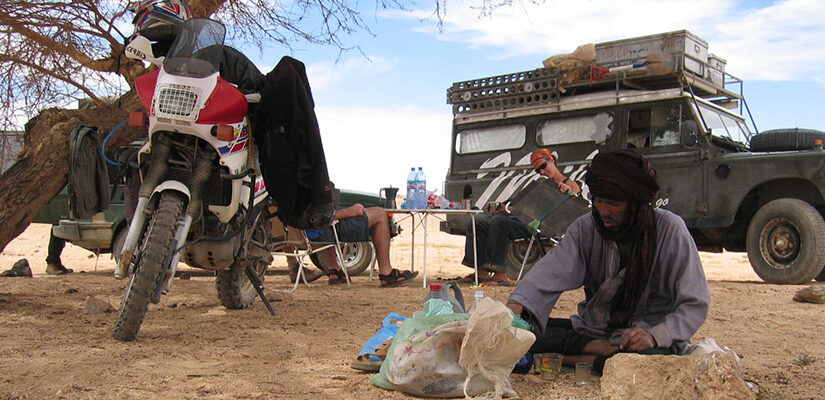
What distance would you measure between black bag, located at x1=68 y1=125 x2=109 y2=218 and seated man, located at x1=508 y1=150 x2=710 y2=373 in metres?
2.83

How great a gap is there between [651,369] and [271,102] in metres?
2.52

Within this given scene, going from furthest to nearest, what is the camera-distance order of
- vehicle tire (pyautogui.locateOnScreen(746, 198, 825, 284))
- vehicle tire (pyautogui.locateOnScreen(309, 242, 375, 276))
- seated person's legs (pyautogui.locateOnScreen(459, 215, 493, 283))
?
vehicle tire (pyautogui.locateOnScreen(309, 242, 375, 276))
seated person's legs (pyautogui.locateOnScreen(459, 215, 493, 283))
vehicle tire (pyautogui.locateOnScreen(746, 198, 825, 284))

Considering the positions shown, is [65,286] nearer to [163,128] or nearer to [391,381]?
[163,128]

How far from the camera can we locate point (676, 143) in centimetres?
806

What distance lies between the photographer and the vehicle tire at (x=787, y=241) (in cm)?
707

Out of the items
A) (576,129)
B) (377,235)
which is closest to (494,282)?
(377,235)

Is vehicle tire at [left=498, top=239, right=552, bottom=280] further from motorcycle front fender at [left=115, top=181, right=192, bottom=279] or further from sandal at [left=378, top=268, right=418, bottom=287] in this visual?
motorcycle front fender at [left=115, top=181, right=192, bottom=279]

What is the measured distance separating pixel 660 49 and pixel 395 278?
13.2ft

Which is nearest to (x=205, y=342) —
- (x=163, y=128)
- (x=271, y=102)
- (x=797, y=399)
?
(x=163, y=128)

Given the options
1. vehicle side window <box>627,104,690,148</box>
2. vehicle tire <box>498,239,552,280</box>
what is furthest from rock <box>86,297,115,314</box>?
vehicle side window <box>627,104,690,148</box>

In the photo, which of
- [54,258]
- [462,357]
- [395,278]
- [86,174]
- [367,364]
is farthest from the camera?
[54,258]

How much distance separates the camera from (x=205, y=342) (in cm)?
360

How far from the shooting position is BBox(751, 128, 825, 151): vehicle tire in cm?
782

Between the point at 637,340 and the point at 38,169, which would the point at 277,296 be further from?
the point at 637,340
